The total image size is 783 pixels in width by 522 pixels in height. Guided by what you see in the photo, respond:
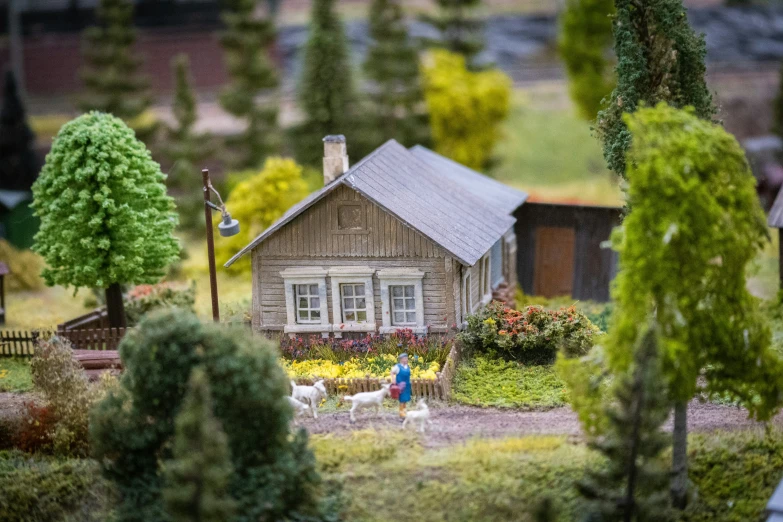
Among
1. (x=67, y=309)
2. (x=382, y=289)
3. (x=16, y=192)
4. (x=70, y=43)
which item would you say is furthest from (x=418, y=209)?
(x=70, y=43)

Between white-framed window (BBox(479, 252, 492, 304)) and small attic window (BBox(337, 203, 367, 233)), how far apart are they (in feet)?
14.1

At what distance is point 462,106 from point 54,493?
2597cm

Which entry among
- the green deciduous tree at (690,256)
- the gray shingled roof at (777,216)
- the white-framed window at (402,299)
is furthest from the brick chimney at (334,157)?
the gray shingled roof at (777,216)

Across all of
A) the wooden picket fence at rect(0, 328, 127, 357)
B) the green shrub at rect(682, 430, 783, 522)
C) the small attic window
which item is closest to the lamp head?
the small attic window

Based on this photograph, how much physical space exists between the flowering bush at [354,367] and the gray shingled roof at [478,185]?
7.49 metres

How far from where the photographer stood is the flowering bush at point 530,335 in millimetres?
24031

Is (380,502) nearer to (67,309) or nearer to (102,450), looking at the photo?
(102,450)

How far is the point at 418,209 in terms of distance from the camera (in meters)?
24.6

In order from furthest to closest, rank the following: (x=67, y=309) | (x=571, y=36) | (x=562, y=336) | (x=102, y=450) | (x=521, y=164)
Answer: (x=521, y=164) → (x=571, y=36) → (x=67, y=309) → (x=562, y=336) → (x=102, y=450)

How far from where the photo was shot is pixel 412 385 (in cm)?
2186

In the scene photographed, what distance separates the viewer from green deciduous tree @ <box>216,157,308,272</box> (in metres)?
32.3

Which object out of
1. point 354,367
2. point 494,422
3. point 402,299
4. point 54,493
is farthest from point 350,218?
point 54,493

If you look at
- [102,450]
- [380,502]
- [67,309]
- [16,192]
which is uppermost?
[16,192]

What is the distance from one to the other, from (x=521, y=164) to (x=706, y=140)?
3087 cm
